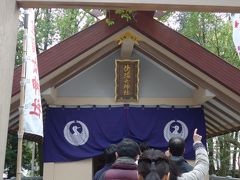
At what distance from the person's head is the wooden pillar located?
1.69 metres

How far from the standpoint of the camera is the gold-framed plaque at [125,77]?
7895 millimetres

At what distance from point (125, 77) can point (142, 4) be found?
13.5ft

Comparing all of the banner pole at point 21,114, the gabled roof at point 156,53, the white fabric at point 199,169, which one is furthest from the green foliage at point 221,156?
the white fabric at point 199,169

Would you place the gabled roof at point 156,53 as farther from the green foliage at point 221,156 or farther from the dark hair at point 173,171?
the green foliage at point 221,156

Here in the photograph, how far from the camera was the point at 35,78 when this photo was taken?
13.3ft

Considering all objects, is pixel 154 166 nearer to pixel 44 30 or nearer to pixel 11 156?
pixel 11 156

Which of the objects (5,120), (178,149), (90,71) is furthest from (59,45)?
(178,149)

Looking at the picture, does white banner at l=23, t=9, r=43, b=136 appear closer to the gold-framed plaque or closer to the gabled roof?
the gabled roof

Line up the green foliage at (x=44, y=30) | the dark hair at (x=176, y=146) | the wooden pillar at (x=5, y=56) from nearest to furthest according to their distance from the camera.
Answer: the dark hair at (x=176, y=146) → the wooden pillar at (x=5, y=56) → the green foliage at (x=44, y=30)

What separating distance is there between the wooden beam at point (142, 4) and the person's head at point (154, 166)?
192 centimetres

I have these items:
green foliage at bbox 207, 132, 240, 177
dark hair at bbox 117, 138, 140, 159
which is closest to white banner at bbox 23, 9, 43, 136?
dark hair at bbox 117, 138, 140, 159

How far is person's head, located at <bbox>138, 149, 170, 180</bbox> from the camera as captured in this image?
2.38 m

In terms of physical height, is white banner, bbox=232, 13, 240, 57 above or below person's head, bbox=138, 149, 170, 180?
above

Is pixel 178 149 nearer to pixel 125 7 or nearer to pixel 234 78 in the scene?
pixel 125 7
